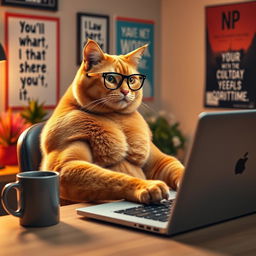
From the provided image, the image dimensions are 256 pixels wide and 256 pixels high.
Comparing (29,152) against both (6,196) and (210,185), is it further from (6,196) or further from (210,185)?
(210,185)

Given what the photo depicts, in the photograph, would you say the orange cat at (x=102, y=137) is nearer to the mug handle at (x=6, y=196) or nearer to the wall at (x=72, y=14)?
the mug handle at (x=6, y=196)

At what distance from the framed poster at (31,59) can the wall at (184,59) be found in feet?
3.03

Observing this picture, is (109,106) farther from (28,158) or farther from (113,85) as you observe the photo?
(28,158)

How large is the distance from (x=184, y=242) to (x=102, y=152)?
1.39ft

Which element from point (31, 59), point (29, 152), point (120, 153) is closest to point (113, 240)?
point (120, 153)

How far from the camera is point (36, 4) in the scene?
3.29 metres

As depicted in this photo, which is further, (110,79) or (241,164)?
(110,79)

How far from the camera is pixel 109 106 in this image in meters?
1.42

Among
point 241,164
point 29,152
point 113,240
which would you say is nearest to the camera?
point 113,240

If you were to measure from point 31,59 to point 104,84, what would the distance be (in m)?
1.98

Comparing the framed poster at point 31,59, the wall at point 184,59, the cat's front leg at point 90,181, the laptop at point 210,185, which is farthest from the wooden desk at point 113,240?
the wall at point 184,59

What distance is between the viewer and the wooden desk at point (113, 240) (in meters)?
0.98

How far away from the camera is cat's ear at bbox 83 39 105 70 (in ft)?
4.63

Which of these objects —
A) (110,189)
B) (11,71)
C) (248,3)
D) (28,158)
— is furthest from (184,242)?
(248,3)
